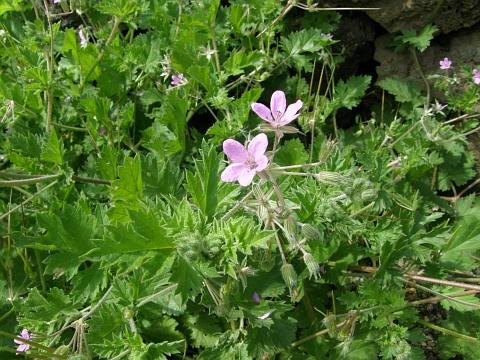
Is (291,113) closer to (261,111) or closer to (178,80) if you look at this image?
(261,111)

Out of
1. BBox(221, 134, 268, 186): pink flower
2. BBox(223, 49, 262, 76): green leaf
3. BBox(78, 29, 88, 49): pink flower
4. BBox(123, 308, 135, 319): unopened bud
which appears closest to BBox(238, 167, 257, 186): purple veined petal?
BBox(221, 134, 268, 186): pink flower

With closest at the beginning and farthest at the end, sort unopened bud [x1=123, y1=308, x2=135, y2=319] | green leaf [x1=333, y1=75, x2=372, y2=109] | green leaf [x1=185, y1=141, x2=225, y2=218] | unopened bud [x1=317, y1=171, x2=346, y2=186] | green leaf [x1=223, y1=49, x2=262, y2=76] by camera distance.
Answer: unopened bud [x1=317, y1=171, x2=346, y2=186]
green leaf [x1=185, y1=141, x2=225, y2=218]
unopened bud [x1=123, y1=308, x2=135, y2=319]
green leaf [x1=223, y1=49, x2=262, y2=76]
green leaf [x1=333, y1=75, x2=372, y2=109]

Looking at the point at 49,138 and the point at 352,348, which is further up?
the point at 49,138

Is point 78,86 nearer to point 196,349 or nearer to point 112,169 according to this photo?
point 112,169

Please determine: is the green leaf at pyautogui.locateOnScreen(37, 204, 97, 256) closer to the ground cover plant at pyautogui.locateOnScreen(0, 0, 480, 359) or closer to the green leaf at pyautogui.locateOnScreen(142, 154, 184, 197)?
the ground cover plant at pyautogui.locateOnScreen(0, 0, 480, 359)

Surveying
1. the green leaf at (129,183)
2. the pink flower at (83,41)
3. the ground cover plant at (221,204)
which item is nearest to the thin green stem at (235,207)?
the ground cover plant at (221,204)

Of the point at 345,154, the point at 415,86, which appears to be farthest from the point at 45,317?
the point at 415,86

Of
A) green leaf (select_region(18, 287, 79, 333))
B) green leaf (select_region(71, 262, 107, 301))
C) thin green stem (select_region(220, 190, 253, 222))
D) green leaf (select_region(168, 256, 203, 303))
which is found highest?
thin green stem (select_region(220, 190, 253, 222))

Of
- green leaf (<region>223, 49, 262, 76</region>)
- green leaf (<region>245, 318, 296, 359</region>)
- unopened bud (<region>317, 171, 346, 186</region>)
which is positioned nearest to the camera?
unopened bud (<region>317, 171, 346, 186</region>)
